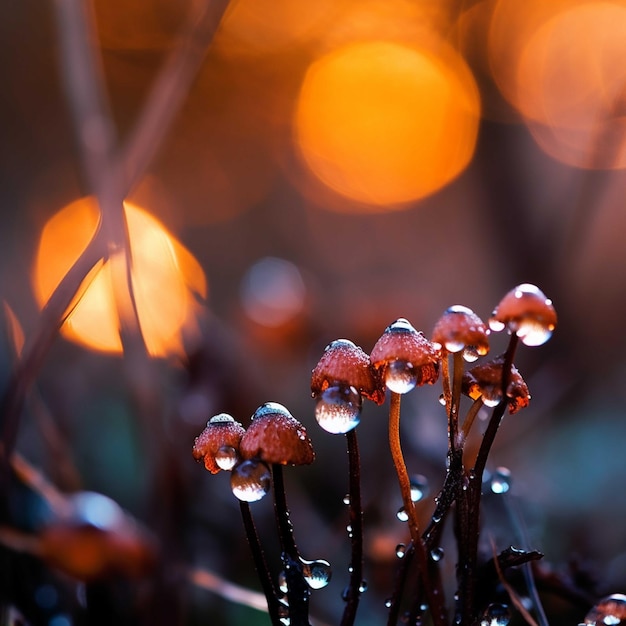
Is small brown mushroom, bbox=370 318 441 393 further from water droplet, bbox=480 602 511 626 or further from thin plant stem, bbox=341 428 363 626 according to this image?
water droplet, bbox=480 602 511 626

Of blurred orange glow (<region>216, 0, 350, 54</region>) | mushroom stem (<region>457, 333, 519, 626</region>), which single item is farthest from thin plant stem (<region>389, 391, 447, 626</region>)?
blurred orange glow (<region>216, 0, 350, 54</region>)

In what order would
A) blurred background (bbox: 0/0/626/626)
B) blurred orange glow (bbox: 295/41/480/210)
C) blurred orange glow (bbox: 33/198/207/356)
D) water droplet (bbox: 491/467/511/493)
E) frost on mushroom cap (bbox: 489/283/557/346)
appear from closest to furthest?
1. frost on mushroom cap (bbox: 489/283/557/346)
2. water droplet (bbox: 491/467/511/493)
3. blurred background (bbox: 0/0/626/626)
4. blurred orange glow (bbox: 33/198/207/356)
5. blurred orange glow (bbox: 295/41/480/210)

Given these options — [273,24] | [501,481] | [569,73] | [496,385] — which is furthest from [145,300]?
[273,24]

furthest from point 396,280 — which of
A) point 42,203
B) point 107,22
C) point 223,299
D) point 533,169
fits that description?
point 107,22

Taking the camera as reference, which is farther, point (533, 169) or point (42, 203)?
point (42, 203)

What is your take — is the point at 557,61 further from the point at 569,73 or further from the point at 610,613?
the point at 610,613

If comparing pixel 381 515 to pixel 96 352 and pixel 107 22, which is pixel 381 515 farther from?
pixel 107 22

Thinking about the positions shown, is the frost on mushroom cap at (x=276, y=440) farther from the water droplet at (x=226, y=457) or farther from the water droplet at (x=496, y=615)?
the water droplet at (x=496, y=615)
